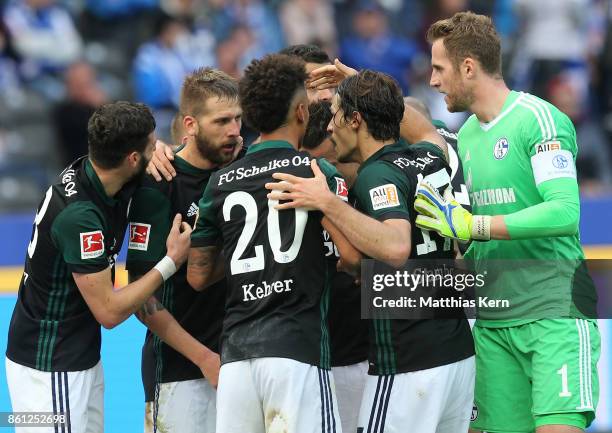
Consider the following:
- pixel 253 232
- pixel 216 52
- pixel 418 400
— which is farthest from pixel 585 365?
pixel 216 52

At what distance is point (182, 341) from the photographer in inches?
199

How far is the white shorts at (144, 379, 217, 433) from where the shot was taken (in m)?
5.26

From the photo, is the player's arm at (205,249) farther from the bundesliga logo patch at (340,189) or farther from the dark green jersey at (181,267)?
the bundesliga logo patch at (340,189)

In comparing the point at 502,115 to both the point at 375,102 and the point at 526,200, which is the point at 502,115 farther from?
the point at 375,102

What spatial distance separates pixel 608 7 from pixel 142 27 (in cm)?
575

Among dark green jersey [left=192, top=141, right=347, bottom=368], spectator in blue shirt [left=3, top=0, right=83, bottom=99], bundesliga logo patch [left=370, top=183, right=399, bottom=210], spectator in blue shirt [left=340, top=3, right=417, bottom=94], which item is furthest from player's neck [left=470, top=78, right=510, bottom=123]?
spectator in blue shirt [left=340, top=3, right=417, bottom=94]

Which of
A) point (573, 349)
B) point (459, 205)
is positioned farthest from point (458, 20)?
point (573, 349)

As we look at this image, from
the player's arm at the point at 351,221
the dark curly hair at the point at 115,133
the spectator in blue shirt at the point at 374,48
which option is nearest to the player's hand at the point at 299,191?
the player's arm at the point at 351,221

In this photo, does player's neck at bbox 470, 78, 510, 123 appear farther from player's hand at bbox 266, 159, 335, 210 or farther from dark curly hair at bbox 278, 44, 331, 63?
dark curly hair at bbox 278, 44, 331, 63

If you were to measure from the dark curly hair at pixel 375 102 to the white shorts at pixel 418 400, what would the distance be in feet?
3.59

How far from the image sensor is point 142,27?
11961mm

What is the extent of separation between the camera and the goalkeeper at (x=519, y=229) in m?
4.80

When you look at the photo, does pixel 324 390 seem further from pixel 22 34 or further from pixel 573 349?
pixel 22 34

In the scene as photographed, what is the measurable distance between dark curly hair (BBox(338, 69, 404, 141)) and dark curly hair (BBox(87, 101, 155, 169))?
0.95 metres
